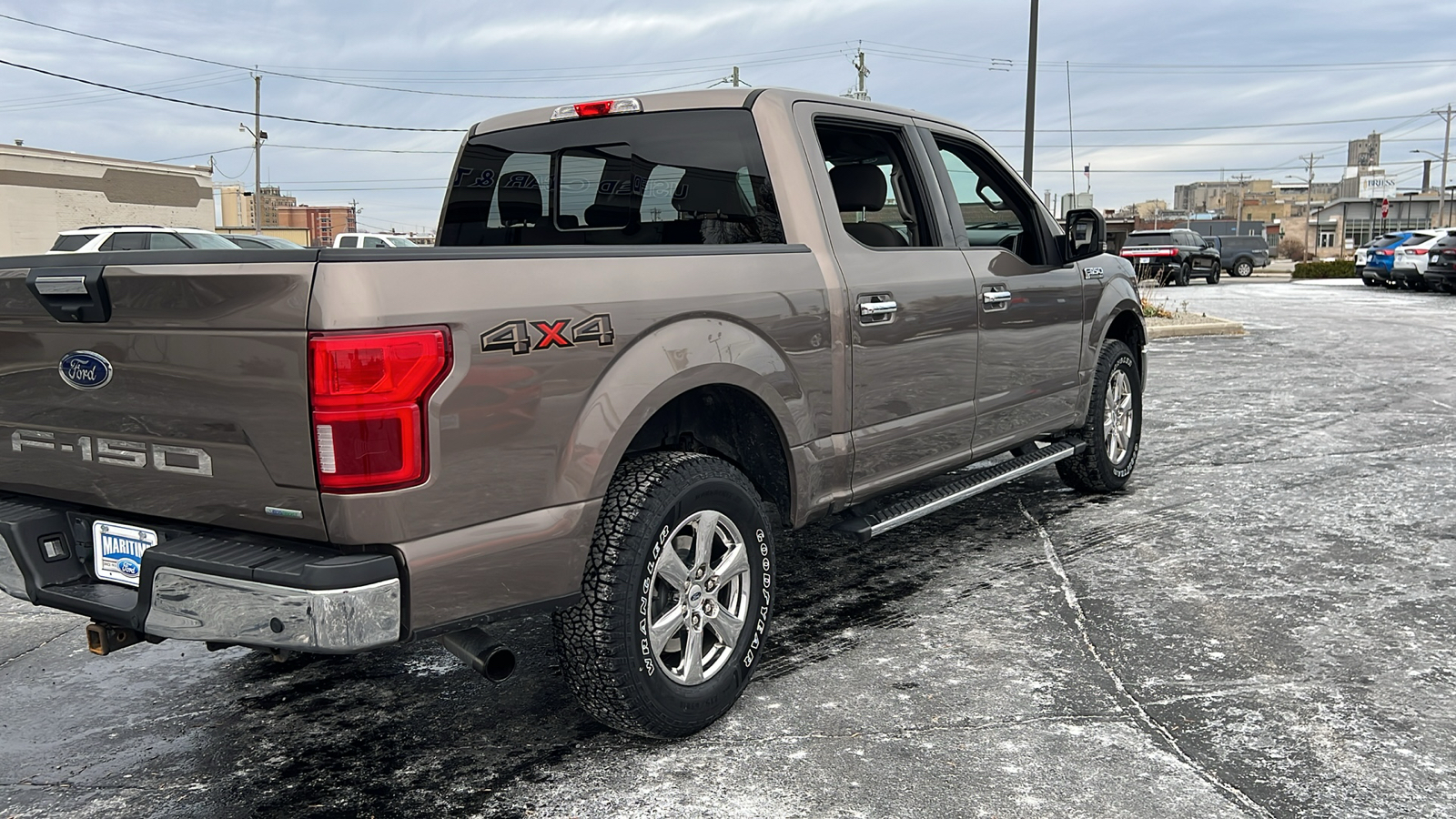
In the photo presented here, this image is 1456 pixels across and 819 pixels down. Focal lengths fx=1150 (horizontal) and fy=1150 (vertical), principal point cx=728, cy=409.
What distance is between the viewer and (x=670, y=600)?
3416 millimetres

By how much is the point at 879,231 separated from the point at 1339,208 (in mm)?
106402

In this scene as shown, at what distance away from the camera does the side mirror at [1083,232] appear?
18.5 feet

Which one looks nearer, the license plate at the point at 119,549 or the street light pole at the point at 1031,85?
the license plate at the point at 119,549

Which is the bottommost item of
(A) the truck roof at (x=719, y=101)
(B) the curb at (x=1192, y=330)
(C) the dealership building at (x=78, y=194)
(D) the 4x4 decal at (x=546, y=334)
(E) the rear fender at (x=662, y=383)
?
(B) the curb at (x=1192, y=330)

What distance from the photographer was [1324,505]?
6355 mm

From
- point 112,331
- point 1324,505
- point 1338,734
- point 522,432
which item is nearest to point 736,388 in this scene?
point 522,432

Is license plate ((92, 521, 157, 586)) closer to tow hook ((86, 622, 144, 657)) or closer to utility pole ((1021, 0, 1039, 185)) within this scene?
tow hook ((86, 622, 144, 657))

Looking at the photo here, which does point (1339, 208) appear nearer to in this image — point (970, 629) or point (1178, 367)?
point (1178, 367)

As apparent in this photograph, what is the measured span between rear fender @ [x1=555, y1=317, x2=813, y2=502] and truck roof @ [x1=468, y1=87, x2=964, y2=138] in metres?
1.04

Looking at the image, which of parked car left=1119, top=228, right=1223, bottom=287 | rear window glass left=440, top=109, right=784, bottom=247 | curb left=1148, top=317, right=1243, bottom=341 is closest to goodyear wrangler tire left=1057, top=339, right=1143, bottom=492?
rear window glass left=440, top=109, right=784, bottom=247

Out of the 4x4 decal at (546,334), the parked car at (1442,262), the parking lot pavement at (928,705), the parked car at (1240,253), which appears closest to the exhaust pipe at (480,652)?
the parking lot pavement at (928,705)

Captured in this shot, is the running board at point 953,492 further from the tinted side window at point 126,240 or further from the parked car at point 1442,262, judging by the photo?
the parked car at point 1442,262

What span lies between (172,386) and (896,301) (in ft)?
8.15

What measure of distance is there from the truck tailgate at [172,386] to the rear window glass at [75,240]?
22481 millimetres
